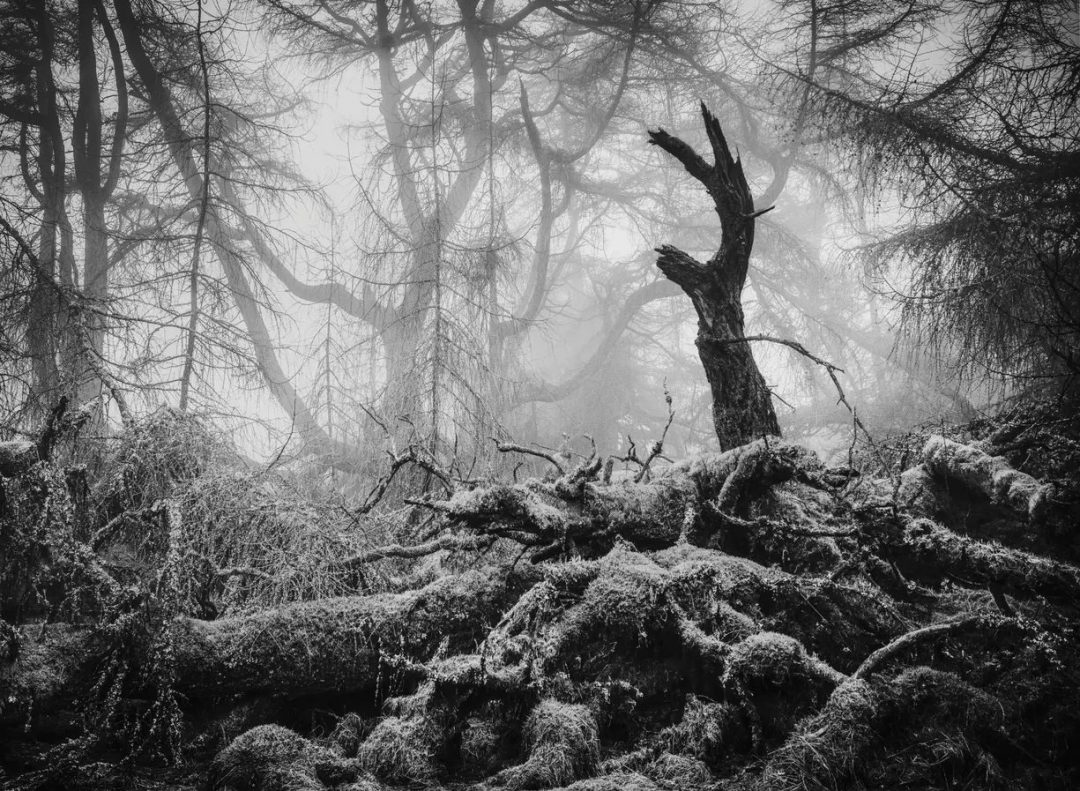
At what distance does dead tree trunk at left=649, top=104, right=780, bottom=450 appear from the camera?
3.64 meters

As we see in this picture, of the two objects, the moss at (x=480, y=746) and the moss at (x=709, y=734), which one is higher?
the moss at (x=709, y=734)

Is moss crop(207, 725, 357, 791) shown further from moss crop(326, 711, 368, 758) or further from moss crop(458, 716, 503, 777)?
moss crop(458, 716, 503, 777)

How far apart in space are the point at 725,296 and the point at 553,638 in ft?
9.00

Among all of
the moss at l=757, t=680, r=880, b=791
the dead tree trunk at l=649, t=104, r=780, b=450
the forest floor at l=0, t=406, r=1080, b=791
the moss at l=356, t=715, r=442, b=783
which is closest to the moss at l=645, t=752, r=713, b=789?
the forest floor at l=0, t=406, r=1080, b=791

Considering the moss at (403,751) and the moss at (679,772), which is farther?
the moss at (403,751)

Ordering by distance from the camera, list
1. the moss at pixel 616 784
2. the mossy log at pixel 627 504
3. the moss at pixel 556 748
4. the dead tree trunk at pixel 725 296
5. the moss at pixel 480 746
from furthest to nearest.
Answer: the dead tree trunk at pixel 725 296, the mossy log at pixel 627 504, the moss at pixel 480 746, the moss at pixel 556 748, the moss at pixel 616 784

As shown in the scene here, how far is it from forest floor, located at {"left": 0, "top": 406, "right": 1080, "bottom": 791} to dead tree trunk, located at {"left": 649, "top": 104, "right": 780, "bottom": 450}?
664 millimetres

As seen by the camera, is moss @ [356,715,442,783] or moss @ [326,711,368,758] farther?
moss @ [326,711,368,758]

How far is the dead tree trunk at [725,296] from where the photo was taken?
12.0 ft

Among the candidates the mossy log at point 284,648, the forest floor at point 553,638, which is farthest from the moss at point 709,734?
the mossy log at point 284,648

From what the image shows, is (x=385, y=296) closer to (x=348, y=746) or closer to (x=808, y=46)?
(x=348, y=746)

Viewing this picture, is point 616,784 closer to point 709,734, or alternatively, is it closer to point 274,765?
point 709,734

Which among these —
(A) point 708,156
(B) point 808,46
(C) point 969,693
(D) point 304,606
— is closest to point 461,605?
(D) point 304,606

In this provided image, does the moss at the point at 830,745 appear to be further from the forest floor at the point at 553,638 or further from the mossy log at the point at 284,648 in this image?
the mossy log at the point at 284,648
